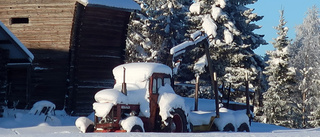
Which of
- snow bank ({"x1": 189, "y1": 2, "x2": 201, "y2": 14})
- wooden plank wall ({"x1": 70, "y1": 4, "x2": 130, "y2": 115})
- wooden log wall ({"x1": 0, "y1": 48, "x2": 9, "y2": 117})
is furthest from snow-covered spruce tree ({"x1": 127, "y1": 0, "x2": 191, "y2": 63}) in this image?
wooden log wall ({"x1": 0, "y1": 48, "x2": 9, "y2": 117})

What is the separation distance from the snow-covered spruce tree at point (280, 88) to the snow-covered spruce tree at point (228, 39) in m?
1.59

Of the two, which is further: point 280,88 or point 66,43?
point 280,88

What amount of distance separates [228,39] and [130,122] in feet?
69.7

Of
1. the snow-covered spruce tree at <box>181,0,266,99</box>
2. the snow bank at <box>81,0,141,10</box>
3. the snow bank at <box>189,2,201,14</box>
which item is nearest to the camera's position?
the snow bank at <box>81,0,141,10</box>

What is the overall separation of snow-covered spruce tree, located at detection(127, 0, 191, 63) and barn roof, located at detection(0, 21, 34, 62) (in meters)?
17.9

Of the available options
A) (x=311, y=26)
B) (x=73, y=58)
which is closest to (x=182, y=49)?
(x=73, y=58)

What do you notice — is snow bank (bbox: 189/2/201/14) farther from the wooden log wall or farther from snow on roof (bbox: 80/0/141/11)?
the wooden log wall

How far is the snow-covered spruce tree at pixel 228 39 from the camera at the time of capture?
35572mm

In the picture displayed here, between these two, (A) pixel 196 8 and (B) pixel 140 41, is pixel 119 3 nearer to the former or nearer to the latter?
(A) pixel 196 8

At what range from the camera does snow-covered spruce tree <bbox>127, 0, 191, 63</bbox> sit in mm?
40312

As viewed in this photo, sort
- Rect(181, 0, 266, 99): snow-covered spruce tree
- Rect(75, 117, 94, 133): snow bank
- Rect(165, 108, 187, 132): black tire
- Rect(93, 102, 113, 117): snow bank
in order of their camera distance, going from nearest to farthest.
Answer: Rect(93, 102, 113, 117): snow bank → Rect(75, 117, 94, 133): snow bank → Rect(165, 108, 187, 132): black tire → Rect(181, 0, 266, 99): snow-covered spruce tree

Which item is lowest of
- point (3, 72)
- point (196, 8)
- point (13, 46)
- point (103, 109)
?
point (103, 109)

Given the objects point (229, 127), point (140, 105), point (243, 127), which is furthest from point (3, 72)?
point (243, 127)

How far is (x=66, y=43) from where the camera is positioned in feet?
77.6
